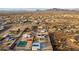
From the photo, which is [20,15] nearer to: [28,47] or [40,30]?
[40,30]

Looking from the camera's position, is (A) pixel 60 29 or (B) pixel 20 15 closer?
(A) pixel 60 29

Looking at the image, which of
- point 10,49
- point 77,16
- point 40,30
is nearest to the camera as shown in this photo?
point 10,49

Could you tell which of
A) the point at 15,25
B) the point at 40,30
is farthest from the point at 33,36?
the point at 15,25

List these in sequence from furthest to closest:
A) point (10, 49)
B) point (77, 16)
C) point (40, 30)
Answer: point (77, 16) → point (40, 30) → point (10, 49)

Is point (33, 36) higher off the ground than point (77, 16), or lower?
lower
